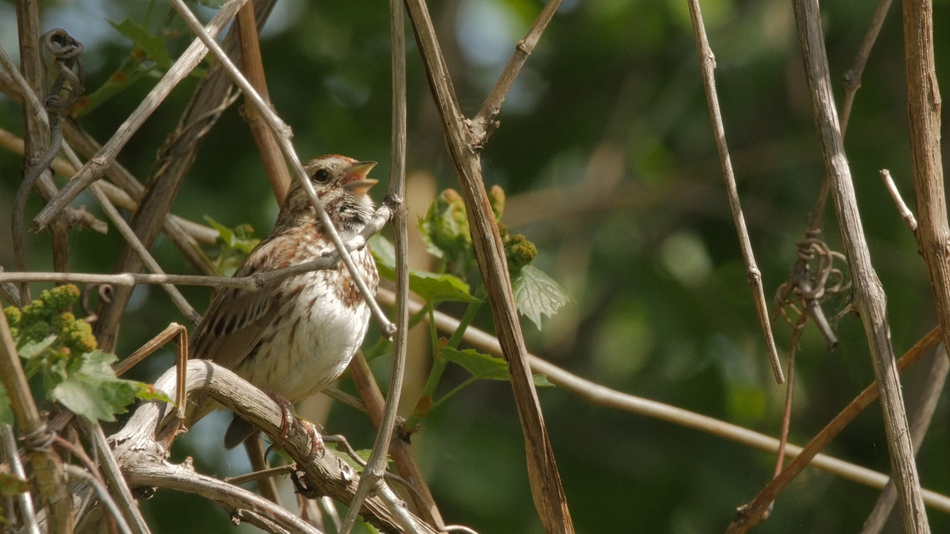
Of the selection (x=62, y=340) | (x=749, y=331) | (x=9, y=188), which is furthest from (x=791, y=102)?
→ (x=62, y=340)

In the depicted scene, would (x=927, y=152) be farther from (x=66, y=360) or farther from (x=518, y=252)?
(x=66, y=360)

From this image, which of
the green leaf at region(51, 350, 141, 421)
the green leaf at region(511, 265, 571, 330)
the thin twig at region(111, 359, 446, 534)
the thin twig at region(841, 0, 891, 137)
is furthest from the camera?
the green leaf at region(511, 265, 571, 330)

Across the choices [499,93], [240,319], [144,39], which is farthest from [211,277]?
[240,319]

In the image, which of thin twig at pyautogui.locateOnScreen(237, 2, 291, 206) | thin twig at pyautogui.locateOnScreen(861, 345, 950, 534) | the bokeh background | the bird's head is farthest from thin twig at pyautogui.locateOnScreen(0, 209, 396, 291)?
Result: the bokeh background

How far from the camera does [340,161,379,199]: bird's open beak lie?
3.68 meters

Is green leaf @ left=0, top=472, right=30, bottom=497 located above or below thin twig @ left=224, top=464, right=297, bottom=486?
below

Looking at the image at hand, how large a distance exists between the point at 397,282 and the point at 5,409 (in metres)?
0.79

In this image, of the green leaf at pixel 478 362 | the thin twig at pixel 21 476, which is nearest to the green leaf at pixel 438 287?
the green leaf at pixel 478 362

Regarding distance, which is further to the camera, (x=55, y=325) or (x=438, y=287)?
(x=438, y=287)

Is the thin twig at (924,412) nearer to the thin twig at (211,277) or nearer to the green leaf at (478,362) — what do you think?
the green leaf at (478,362)

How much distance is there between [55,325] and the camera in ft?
5.52

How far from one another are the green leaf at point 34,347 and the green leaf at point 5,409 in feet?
0.20

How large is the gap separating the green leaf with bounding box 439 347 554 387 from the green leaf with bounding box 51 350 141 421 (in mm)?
1138

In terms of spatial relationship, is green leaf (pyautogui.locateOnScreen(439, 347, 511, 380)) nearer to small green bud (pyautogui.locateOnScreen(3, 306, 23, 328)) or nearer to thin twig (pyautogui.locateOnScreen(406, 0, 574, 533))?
thin twig (pyautogui.locateOnScreen(406, 0, 574, 533))
